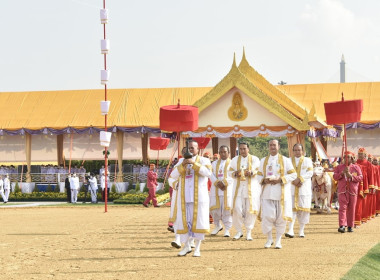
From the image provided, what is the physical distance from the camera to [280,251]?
12062mm

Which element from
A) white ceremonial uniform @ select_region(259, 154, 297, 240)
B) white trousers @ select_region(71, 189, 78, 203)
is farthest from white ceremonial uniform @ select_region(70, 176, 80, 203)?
white ceremonial uniform @ select_region(259, 154, 297, 240)

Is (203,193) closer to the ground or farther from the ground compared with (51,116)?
closer to the ground

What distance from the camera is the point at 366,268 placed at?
9.91 m

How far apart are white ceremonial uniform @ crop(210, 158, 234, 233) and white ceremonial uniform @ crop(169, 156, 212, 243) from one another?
113 inches

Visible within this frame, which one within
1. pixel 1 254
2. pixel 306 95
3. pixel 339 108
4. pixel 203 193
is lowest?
pixel 1 254

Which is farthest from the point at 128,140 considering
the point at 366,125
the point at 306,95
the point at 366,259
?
the point at 366,259

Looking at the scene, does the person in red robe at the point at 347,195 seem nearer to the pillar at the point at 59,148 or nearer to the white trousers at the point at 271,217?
the white trousers at the point at 271,217

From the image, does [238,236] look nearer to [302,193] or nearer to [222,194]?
[222,194]

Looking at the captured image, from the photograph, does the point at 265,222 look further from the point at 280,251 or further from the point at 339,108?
the point at 339,108

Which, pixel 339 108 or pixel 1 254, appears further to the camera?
pixel 339 108

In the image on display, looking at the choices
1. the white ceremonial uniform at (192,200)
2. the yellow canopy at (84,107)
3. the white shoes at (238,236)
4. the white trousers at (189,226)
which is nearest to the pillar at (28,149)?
the yellow canopy at (84,107)

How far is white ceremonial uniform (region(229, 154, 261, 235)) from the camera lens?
1439 centimetres

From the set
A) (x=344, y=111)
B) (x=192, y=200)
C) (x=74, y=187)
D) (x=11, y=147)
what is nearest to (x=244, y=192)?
(x=192, y=200)

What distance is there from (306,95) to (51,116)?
13.8 metres
